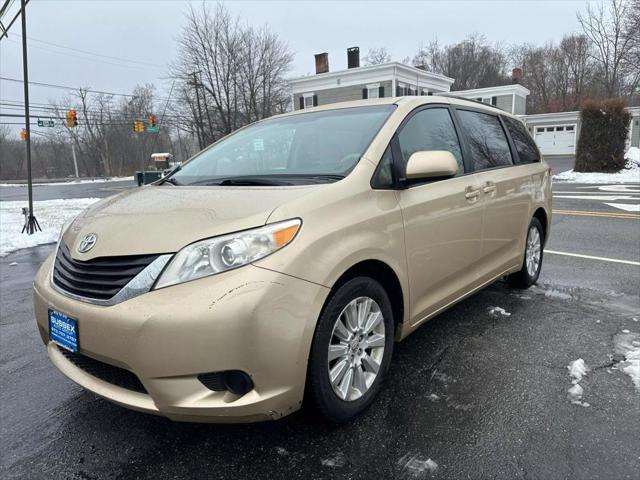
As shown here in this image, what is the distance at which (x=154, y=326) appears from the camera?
1897 mm

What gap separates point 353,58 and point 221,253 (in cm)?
3607

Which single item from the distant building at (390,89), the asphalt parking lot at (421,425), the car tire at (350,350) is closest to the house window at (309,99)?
the distant building at (390,89)

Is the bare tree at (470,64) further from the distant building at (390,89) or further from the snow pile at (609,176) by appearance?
the snow pile at (609,176)

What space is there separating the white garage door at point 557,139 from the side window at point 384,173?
44.3 m

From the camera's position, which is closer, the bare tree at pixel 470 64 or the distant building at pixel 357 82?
the distant building at pixel 357 82

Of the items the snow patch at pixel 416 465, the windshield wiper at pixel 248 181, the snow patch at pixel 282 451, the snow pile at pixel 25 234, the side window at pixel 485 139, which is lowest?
the snow patch at pixel 416 465

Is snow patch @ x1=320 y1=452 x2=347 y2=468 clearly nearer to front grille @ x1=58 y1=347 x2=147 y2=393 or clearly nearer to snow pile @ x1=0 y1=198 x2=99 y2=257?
front grille @ x1=58 y1=347 x2=147 y2=393

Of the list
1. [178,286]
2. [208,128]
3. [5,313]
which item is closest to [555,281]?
[178,286]

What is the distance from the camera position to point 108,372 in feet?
7.17

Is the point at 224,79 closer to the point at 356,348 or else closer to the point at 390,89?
the point at 390,89

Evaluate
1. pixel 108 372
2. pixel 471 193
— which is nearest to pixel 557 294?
pixel 471 193

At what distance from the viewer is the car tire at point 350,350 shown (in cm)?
216

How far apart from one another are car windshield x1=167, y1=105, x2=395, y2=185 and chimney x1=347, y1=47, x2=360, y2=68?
1335 inches

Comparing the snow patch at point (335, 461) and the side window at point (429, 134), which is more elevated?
the side window at point (429, 134)
